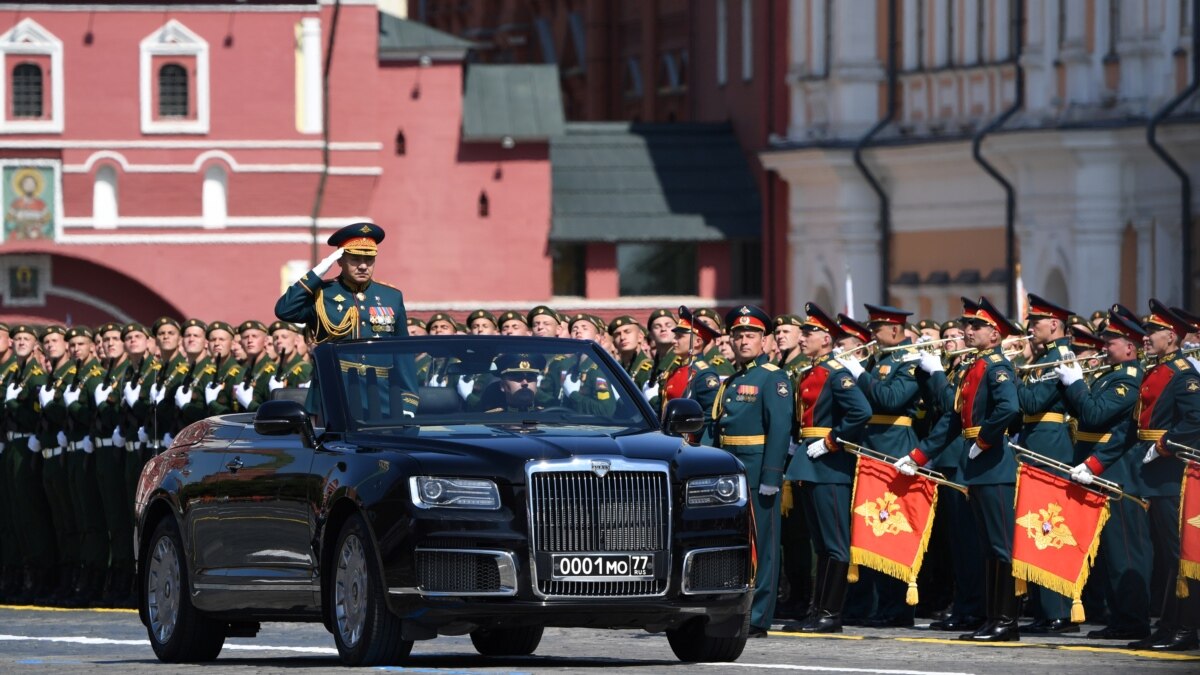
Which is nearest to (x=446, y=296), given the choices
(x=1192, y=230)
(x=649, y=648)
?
(x=1192, y=230)

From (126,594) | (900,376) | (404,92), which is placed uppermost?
(404,92)

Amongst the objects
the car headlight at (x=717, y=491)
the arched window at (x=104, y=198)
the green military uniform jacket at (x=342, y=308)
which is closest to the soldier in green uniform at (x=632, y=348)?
the green military uniform jacket at (x=342, y=308)

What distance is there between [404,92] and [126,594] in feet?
96.1

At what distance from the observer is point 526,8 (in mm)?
67312

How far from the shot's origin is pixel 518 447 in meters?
14.1

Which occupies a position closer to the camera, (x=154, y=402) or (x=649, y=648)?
(x=649, y=648)

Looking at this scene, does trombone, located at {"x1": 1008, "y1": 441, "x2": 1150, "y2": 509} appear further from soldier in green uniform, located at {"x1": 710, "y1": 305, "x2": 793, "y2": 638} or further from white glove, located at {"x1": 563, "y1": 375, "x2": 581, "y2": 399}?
white glove, located at {"x1": 563, "y1": 375, "x2": 581, "y2": 399}

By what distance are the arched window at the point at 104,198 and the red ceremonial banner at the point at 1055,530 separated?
34066 mm

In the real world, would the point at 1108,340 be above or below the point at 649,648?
above

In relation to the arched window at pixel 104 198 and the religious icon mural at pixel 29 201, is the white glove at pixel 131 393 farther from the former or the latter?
the arched window at pixel 104 198

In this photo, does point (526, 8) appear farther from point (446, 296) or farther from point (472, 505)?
point (472, 505)

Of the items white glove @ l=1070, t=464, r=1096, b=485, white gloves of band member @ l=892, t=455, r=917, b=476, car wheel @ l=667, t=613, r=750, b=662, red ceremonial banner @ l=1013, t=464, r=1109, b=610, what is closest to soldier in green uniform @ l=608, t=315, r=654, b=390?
white gloves of band member @ l=892, t=455, r=917, b=476

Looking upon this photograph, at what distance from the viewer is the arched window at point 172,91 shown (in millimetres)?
50375

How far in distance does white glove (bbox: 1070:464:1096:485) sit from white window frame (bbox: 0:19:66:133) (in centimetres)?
3395
